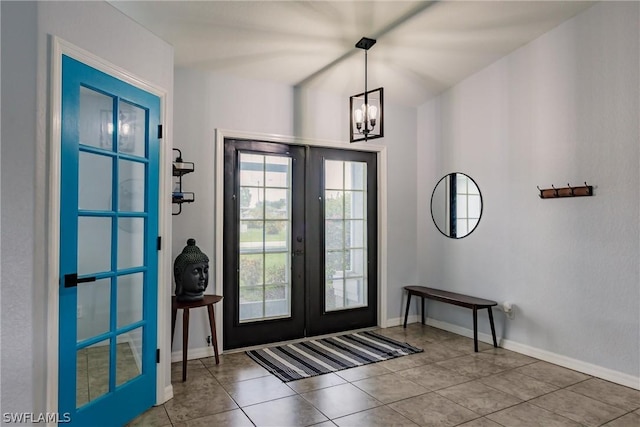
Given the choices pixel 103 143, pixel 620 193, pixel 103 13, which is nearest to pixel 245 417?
pixel 103 143

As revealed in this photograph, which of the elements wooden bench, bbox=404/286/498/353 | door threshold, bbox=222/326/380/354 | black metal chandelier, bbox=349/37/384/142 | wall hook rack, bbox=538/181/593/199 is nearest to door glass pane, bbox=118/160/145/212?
black metal chandelier, bbox=349/37/384/142

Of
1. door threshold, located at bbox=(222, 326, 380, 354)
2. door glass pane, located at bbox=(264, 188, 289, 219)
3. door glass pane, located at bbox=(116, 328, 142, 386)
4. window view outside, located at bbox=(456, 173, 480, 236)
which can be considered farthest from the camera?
window view outside, located at bbox=(456, 173, 480, 236)

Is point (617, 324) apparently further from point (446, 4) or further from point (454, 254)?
point (446, 4)

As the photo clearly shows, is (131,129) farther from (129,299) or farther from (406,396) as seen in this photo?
(406,396)

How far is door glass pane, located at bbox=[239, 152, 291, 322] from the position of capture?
399 cm

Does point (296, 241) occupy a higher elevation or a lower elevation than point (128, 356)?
higher

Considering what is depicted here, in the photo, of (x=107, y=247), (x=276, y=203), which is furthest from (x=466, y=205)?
(x=107, y=247)

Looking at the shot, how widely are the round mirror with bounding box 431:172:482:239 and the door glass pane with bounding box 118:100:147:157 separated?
3343 millimetres

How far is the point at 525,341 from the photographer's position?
3824 millimetres

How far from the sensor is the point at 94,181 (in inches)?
89.2

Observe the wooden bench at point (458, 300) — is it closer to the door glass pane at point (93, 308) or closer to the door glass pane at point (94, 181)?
the door glass pane at point (93, 308)

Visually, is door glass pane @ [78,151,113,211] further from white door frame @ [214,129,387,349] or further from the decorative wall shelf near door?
white door frame @ [214,129,387,349]

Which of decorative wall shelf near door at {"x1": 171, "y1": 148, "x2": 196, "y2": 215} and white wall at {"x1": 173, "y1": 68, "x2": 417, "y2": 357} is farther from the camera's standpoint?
white wall at {"x1": 173, "y1": 68, "x2": 417, "y2": 357}

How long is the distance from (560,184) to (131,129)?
11.6 ft
